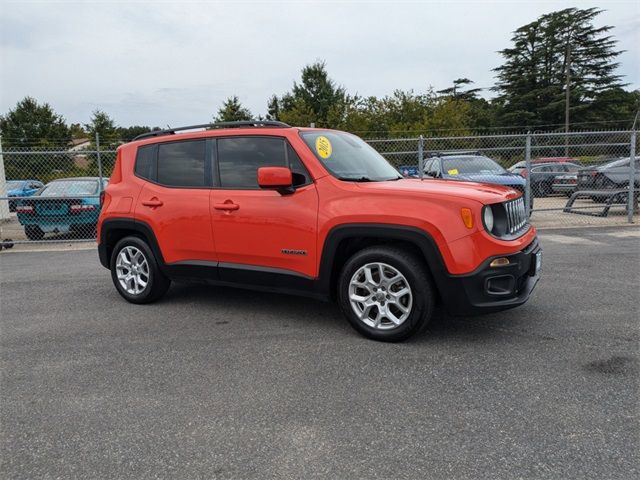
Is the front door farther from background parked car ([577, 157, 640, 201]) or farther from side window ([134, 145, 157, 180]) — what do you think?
background parked car ([577, 157, 640, 201])

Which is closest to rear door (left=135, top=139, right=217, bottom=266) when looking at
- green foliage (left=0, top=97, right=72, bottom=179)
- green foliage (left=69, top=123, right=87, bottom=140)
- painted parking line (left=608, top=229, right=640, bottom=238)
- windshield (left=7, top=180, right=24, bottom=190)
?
painted parking line (left=608, top=229, right=640, bottom=238)

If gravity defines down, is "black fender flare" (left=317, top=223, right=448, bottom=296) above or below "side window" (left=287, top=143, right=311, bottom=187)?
below

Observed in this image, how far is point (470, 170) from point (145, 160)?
835 cm

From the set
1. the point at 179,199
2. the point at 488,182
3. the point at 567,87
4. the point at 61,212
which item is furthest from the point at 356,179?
the point at 567,87

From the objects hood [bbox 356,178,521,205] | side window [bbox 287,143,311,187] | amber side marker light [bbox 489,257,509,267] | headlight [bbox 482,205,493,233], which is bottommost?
amber side marker light [bbox 489,257,509,267]

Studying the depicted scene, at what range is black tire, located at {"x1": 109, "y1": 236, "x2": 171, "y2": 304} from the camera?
527 centimetres

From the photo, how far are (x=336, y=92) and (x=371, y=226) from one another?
43.0 metres

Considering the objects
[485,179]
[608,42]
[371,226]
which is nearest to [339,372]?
[371,226]

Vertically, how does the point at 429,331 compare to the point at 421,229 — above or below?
below

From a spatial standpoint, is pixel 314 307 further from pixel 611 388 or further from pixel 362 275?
pixel 611 388

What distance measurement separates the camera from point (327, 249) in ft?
13.6

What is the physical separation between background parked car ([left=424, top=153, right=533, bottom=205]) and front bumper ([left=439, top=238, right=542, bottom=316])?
24.6ft

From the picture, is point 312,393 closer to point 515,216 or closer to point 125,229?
point 515,216

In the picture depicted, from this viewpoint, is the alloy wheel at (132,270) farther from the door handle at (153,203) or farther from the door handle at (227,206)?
the door handle at (227,206)
